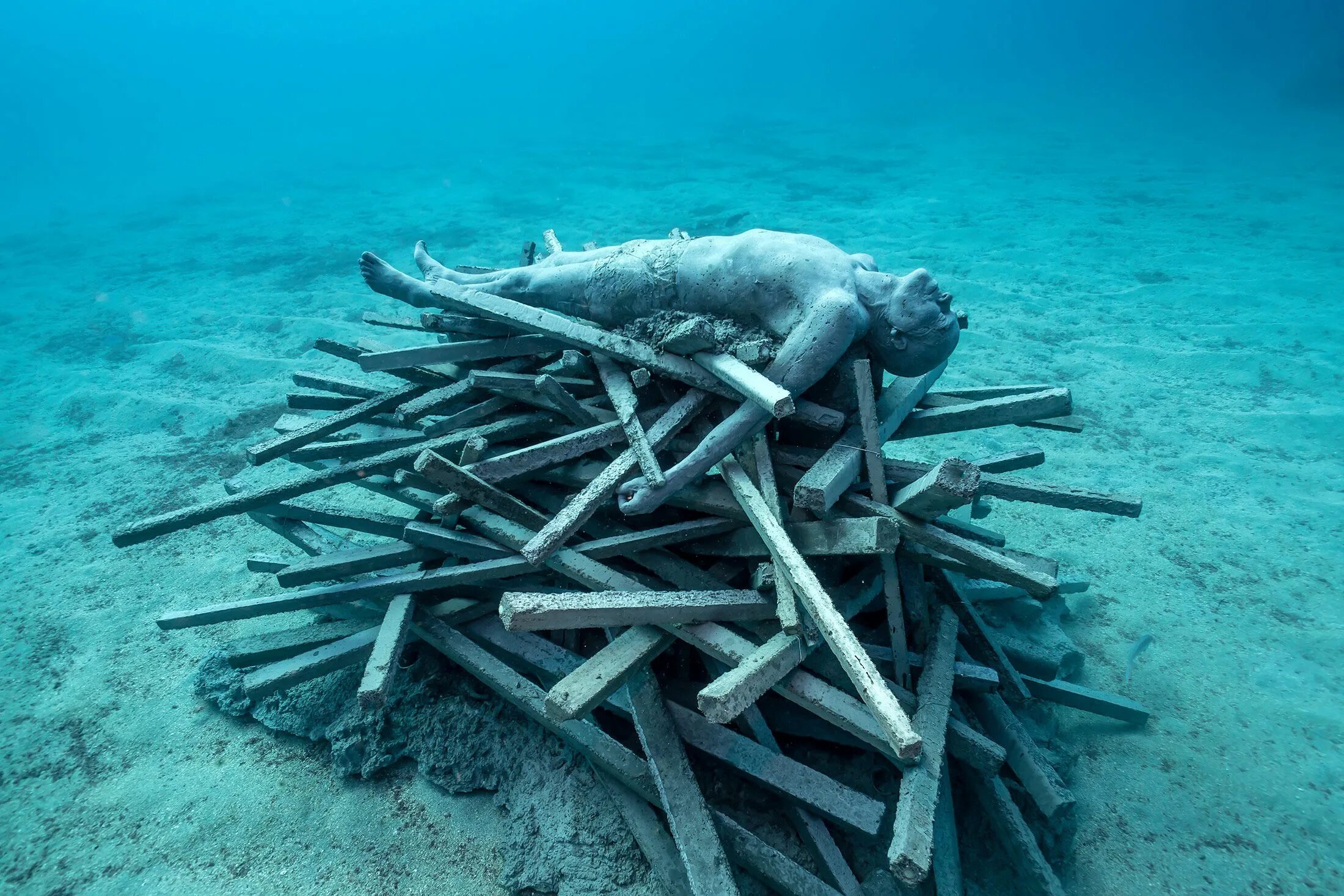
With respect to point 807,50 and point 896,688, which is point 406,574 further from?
point 807,50

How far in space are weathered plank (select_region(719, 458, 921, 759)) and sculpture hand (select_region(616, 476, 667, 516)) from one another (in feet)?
1.21

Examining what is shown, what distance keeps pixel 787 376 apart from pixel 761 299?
1.99ft

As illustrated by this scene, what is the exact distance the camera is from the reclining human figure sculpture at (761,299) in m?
3.09

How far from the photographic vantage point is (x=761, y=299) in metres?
3.49

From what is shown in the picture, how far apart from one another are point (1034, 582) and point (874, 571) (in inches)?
28.7

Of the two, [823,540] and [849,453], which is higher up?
[849,453]

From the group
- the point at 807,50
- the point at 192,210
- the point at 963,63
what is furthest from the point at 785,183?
the point at 807,50

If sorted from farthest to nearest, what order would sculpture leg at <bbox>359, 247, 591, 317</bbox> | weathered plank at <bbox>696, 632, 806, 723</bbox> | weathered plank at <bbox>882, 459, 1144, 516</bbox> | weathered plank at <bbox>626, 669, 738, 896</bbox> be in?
sculpture leg at <bbox>359, 247, 591, 317</bbox>
weathered plank at <bbox>882, 459, 1144, 516</bbox>
weathered plank at <bbox>626, 669, 738, 896</bbox>
weathered plank at <bbox>696, 632, 806, 723</bbox>

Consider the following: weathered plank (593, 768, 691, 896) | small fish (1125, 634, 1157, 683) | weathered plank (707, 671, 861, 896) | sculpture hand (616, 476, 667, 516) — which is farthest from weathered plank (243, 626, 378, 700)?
small fish (1125, 634, 1157, 683)

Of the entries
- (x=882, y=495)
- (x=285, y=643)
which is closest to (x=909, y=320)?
(x=882, y=495)

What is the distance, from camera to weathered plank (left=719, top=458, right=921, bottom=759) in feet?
6.02

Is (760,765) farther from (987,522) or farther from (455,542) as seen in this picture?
(987,522)

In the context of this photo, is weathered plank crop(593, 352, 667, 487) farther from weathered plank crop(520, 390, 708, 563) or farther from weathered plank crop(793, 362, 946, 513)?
weathered plank crop(793, 362, 946, 513)

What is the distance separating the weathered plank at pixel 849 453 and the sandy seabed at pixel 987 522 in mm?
1978
